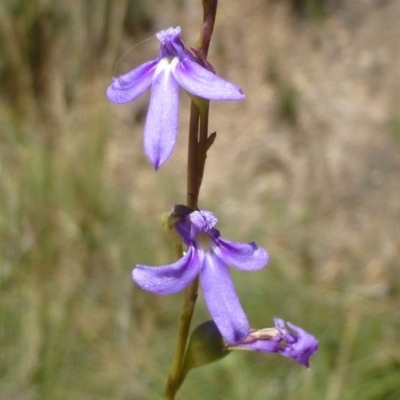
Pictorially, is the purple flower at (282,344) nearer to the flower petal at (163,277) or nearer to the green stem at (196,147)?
the green stem at (196,147)

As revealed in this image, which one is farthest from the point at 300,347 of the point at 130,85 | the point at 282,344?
the point at 130,85

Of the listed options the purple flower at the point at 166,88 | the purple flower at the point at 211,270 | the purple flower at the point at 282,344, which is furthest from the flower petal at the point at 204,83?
the purple flower at the point at 282,344

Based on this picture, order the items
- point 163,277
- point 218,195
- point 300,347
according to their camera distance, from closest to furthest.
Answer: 1. point 163,277
2. point 300,347
3. point 218,195

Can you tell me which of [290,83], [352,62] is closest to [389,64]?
[352,62]

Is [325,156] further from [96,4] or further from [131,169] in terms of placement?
[96,4]

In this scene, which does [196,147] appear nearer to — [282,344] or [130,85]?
[130,85]


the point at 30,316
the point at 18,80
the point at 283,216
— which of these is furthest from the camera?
the point at 283,216

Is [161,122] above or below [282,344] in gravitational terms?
above
